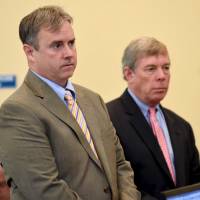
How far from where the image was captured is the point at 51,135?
1.70 metres

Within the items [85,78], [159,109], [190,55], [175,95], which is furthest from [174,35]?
[159,109]

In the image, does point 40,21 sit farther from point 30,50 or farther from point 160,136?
point 160,136

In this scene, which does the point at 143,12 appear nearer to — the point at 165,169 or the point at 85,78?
the point at 85,78

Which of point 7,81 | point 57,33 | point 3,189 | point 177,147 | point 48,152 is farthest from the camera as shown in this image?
point 7,81

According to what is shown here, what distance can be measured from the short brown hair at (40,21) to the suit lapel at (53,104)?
148mm

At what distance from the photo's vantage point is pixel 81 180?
5.66ft

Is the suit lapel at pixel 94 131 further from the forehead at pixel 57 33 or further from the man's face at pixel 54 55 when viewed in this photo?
the forehead at pixel 57 33

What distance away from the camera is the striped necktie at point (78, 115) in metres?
1.83

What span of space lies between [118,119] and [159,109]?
31 centimetres

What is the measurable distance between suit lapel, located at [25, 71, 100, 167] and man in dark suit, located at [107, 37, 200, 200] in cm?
60

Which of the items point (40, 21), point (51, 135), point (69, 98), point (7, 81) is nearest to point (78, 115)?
point (69, 98)

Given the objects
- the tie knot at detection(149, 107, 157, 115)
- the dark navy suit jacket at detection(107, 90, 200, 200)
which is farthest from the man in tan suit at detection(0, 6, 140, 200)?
the tie knot at detection(149, 107, 157, 115)

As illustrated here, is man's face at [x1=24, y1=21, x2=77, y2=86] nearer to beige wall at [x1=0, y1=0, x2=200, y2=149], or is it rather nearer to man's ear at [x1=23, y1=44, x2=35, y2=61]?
man's ear at [x1=23, y1=44, x2=35, y2=61]

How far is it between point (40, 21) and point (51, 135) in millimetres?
457
